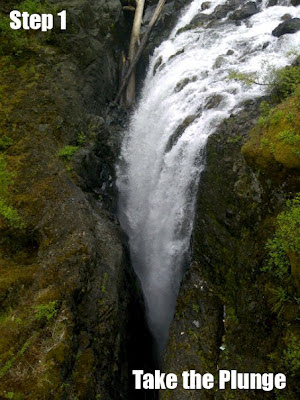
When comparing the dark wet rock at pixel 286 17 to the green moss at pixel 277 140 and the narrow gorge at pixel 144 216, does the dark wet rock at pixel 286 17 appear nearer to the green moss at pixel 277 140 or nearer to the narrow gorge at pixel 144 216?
the narrow gorge at pixel 144 216

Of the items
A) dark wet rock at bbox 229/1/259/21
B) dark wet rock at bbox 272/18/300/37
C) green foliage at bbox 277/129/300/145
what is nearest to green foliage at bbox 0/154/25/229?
green foliage at bbox 277/129/300/145

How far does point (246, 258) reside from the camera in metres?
6.41

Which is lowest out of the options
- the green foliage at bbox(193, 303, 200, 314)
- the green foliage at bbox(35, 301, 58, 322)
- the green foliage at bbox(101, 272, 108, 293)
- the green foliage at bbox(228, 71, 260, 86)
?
the green foliage at bbox(193, 303, 200, 314)

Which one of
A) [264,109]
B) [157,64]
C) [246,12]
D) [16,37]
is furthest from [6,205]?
[246,12]

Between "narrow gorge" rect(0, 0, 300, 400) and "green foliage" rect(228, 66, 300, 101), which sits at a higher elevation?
"green foliage" rect(228, 66, 300, 101)

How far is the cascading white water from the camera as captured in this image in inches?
329

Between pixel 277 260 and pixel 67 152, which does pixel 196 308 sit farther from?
pixel 67 152

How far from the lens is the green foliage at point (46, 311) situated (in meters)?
4.97

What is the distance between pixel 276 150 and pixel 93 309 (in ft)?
14.7

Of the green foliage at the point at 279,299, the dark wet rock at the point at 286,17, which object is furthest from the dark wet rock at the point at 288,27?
the green foliage at the point at 279,299

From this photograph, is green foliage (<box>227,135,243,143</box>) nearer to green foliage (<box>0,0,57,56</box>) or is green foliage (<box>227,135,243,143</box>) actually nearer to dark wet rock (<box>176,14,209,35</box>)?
green foliage (<box>0,0,57,56</box>)

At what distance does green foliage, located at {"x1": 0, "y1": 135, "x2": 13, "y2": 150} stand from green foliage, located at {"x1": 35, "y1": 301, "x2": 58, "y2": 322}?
395 cm

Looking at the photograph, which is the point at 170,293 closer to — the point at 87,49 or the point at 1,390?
the point at 1,390

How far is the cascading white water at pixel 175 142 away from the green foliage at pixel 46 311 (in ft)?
14.1
